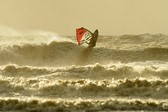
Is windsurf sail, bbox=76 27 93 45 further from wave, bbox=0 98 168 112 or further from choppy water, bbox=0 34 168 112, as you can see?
wave, bbox=0 98 168 112

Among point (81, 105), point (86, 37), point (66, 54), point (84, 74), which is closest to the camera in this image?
point (81, 105)

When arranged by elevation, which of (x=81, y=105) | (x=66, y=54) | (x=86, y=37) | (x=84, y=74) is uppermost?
(x=86, y=37)

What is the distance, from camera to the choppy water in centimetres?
941

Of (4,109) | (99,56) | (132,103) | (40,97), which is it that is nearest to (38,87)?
(40,97)

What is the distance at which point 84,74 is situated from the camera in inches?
484

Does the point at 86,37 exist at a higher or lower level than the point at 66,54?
higher

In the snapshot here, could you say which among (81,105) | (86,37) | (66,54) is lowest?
(81,105)

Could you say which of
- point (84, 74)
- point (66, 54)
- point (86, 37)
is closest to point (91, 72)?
point (84, 74)

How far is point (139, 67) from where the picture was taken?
1262 cm

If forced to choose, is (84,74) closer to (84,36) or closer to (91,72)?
(91,72)

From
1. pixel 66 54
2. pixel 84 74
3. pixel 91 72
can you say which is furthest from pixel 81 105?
pixel 66 54

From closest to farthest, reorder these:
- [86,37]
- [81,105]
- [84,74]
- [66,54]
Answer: [81,105], [84,74], [66,54], [86,37]

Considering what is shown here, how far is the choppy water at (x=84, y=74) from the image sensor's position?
370 inches

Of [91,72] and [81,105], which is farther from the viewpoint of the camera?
[91,72]
